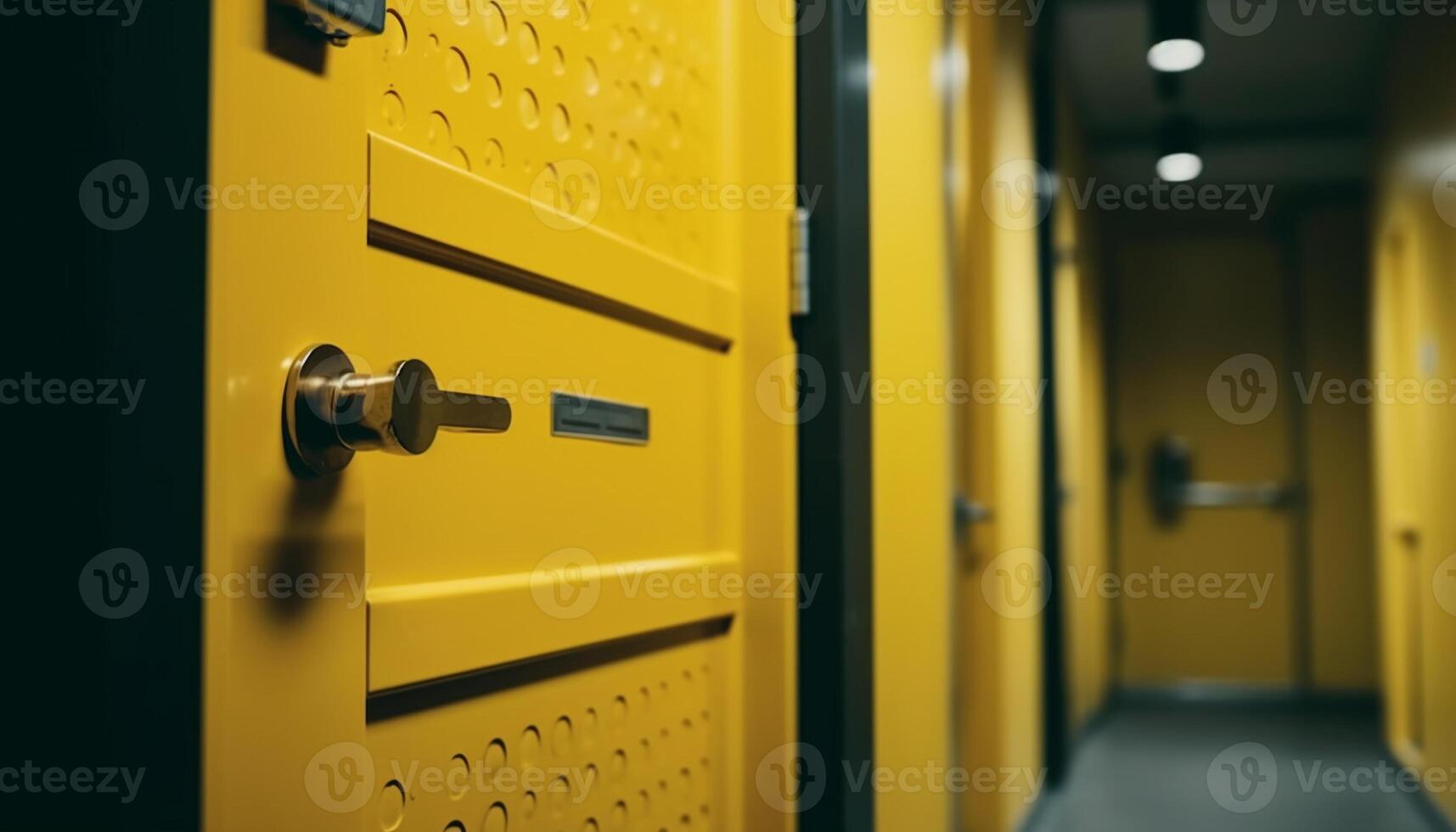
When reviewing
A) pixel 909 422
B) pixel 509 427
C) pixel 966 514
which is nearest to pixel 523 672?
pixel 509 427

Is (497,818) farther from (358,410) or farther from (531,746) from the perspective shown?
(358,410)

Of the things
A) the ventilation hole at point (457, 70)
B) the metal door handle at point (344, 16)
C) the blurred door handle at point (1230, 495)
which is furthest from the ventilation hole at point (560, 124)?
the blurred door handle at point (1230, 495)

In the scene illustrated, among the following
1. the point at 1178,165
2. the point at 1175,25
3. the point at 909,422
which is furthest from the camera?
the point at 1178,165

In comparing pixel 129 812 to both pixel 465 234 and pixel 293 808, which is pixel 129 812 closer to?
pixel 293 808

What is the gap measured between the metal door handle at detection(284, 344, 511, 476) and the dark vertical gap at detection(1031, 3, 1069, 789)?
343 cm

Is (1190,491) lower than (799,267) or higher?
lower

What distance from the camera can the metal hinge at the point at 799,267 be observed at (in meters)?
1.20

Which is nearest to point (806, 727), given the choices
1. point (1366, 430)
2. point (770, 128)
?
point (770, 128)

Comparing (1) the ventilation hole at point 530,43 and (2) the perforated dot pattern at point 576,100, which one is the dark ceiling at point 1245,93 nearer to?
(2) the perforated dot pattern at point 576,100

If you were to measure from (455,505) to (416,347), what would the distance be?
0.10 meters

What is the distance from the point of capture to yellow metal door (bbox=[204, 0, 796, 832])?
1.72 ft

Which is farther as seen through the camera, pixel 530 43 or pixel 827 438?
pixel 827 438

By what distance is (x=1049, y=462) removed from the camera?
384cm

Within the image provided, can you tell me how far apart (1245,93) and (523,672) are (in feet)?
16.4
